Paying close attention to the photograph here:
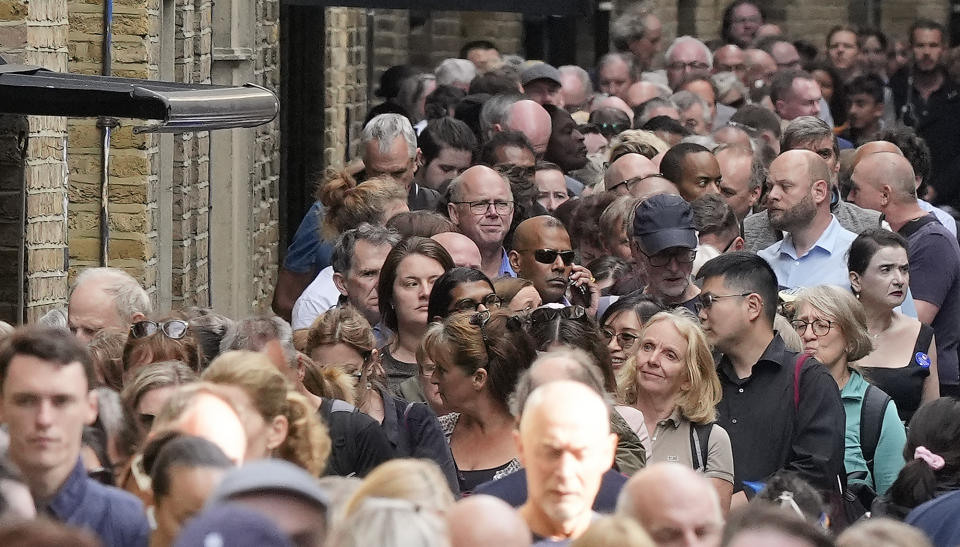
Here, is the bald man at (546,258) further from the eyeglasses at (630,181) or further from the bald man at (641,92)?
the bald man at (641,92)

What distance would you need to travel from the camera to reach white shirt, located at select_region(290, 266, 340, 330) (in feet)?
29.9

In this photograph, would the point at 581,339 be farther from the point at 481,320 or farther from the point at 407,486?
the point at 407,486

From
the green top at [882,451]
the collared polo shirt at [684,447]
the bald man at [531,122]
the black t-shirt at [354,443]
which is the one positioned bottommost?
the green top at [882,451]

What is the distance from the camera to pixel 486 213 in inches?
380

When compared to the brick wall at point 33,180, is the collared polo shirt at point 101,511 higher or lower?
lower

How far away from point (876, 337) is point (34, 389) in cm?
467

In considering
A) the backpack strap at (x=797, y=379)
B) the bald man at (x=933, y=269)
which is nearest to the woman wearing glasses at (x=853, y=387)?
the backpack strap at (x=797, y=379)

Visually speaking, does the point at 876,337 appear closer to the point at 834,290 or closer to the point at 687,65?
the point at 834,290

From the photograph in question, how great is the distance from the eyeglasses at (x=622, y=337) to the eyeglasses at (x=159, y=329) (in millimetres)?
1714

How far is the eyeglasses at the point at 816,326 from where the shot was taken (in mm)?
8070

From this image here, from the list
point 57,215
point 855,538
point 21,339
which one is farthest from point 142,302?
point 855,538

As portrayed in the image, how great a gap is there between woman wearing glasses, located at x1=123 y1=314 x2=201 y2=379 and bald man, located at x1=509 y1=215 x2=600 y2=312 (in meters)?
2.10

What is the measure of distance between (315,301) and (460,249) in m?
0.87

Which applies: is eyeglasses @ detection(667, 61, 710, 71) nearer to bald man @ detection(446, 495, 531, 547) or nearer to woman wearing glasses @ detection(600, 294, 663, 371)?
woman wearing glasses @ detection(600, 294, 663, 371)
